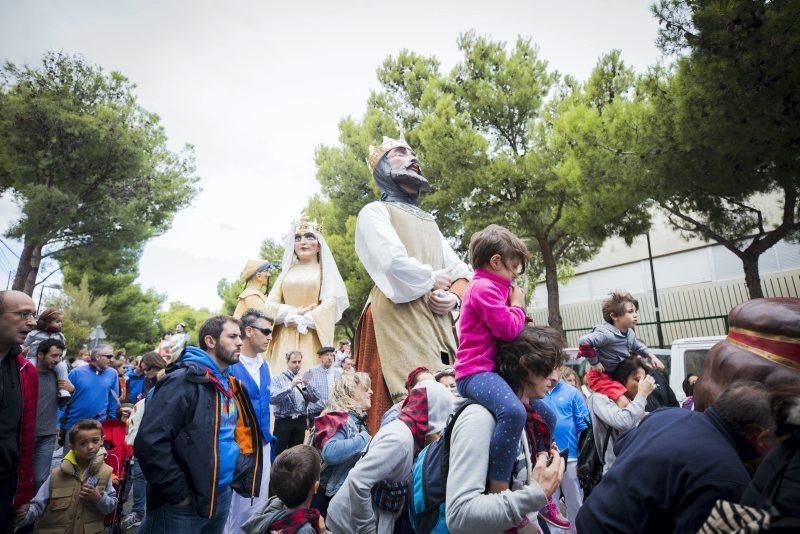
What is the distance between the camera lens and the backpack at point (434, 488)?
75.6 inches

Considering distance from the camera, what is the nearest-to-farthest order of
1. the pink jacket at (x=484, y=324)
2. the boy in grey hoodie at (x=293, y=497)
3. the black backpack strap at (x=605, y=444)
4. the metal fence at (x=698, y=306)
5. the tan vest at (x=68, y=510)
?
1. the pink jacket at (x=484, y=324)
2. the boy in grey hoodie at (x=293, y=497)
3. the tan vest at (x=68, y=510)
4. the black backpack strap at (x=605, y=444)
5. the metal fence at (x=698, y=306)

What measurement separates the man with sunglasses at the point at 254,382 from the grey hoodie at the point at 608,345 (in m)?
2.61

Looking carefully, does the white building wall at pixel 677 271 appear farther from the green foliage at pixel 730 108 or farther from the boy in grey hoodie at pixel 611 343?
the boy in grey hoodie at pixel 611 343

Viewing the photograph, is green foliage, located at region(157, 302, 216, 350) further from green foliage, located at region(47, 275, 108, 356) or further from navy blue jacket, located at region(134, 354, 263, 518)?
navy blue jacket, located at region(134, 354, 263, 518)

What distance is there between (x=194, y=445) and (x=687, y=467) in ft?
7.49

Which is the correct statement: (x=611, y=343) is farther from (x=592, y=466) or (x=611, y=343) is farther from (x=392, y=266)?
(x=392, y=266)

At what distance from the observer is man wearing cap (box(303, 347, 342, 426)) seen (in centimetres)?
521

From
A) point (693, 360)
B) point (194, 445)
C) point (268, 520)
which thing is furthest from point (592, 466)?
point (693, 360)

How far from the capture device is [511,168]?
14664 mm

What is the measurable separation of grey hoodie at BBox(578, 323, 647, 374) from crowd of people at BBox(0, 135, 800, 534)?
0.07ft

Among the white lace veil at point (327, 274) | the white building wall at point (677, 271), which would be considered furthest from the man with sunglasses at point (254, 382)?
the white building wall at point (677, 271)

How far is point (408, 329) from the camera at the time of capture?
3.38 metres

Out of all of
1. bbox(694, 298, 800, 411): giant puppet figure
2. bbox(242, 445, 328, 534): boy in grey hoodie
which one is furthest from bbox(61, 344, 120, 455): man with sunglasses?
bbox(694, 298, 800, 411): giant puppet figure

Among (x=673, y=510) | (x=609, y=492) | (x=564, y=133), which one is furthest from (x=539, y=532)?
(x=564, y=133)
